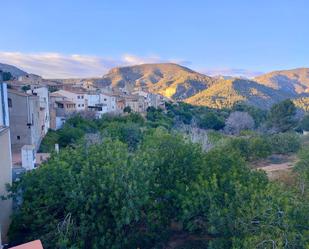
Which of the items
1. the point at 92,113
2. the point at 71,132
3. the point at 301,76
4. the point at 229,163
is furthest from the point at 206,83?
the point at 229,163

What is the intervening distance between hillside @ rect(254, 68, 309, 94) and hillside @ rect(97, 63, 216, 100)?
1119 inches

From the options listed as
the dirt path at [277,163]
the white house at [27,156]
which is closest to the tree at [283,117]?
the dirt path at [277,163]

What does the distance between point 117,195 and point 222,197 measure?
3.08m

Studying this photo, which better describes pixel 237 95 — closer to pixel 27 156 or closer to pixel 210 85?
pixel 210 85

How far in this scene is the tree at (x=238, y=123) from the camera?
4690 centimetres

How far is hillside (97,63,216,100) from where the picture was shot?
103 meters

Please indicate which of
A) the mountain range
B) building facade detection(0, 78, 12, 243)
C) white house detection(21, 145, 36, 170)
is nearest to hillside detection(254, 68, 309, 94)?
the mountain range

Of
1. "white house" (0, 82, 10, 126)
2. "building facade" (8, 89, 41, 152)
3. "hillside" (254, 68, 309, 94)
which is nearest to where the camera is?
"white house" (0, 82, 10, 126)

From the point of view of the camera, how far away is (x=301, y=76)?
14200cm

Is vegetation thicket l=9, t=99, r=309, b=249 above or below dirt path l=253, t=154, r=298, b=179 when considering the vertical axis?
above

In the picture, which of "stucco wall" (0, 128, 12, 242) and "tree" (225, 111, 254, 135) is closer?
"stucco wall" (0, 128, 12, 242)

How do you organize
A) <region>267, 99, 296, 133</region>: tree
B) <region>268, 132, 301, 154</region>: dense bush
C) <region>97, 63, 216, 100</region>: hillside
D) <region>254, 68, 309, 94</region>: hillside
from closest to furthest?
<region>268, 132, 301, 154</region>: dense bush
<region>267, 99, 296, 133</region>: tree
<region>97, 63, 216, 100</region>: hillside
<region>254, 68, 309, 94</region>: hillside

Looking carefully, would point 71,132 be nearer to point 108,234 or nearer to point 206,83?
point 108,234

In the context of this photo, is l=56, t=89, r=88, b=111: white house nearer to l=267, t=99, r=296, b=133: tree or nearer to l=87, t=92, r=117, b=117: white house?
l=87, t=92, r=117, b=117: white house
